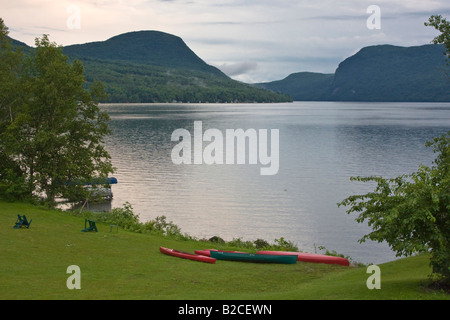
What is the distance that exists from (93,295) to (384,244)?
94.2 ft

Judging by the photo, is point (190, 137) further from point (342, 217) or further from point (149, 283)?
point (149, 283)

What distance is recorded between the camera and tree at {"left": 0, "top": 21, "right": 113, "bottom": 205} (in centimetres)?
3916

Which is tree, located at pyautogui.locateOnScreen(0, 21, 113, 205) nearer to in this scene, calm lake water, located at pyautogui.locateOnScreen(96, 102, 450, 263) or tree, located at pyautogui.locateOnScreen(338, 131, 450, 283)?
calm lake water, located at pyautogui.locateOnScreen(96, 102, 450, 263)

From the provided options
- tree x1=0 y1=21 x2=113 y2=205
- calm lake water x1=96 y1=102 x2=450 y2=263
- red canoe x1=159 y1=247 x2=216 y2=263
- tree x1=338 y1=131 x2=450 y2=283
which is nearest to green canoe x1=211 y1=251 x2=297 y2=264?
red canoe x1=159 y1=247 x2=216 y2=263

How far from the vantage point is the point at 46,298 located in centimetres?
1570

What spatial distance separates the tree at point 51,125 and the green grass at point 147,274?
954 cm

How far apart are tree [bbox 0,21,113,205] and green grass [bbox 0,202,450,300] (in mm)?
9541

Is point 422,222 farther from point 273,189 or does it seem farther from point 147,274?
point 273,189

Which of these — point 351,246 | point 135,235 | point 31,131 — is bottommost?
point 351,246

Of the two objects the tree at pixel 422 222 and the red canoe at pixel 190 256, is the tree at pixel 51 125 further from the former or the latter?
the tree at pixel 422 222

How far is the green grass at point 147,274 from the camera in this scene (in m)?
16.8

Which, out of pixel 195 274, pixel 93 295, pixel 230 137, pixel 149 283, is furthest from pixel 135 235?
pixel 230 137

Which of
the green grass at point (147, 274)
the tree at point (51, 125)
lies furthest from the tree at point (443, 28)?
the tree at point (51, 125)

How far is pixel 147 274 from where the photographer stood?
21.2 m
